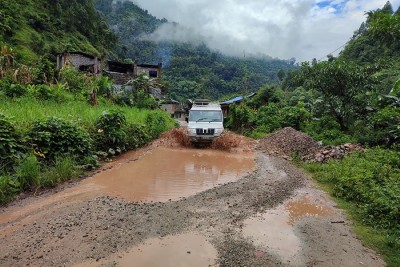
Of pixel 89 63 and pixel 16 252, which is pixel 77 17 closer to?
pixel 89 63

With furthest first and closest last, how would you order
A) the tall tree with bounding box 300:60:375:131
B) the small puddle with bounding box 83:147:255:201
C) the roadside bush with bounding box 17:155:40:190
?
the tall tree with bounding box 300:60:375:131 < the small puddle with bounding box 83:147:255:201 < the roadside bush with bounding box 17:155:40:190

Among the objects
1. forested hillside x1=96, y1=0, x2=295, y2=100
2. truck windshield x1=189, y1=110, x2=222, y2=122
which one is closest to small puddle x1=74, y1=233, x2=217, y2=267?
truck windshield x1=189, y1=110, x2=222, y2=122

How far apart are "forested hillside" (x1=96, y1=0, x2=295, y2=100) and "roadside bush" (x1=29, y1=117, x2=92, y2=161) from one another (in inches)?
1794

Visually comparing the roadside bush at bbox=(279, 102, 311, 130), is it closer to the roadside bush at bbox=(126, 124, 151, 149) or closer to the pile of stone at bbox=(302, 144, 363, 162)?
the pile of stone at bbox=(302, 144, 363, 162)

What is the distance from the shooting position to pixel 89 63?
32125mm

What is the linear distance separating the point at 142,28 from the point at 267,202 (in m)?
87.8

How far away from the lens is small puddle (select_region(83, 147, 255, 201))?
286 inches

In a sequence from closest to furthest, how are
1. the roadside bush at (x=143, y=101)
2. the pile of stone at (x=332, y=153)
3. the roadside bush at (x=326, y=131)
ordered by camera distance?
the pile of stone at (x=332, y=153) → the roadside bush at (x=326, y=131) → the roadside bush at (x=143, y=101)

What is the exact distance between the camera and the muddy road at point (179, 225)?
4191 mm

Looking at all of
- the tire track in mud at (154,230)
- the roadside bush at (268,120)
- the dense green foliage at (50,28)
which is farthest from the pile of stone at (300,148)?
the dense green foliage at (50,28)

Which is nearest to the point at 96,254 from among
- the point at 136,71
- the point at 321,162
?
the point at 321,162

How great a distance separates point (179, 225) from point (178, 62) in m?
70.3

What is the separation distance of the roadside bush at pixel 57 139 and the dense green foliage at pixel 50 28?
76.4 ft

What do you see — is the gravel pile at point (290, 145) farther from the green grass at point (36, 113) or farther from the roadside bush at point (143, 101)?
the roadside bush at point (143, 101)
